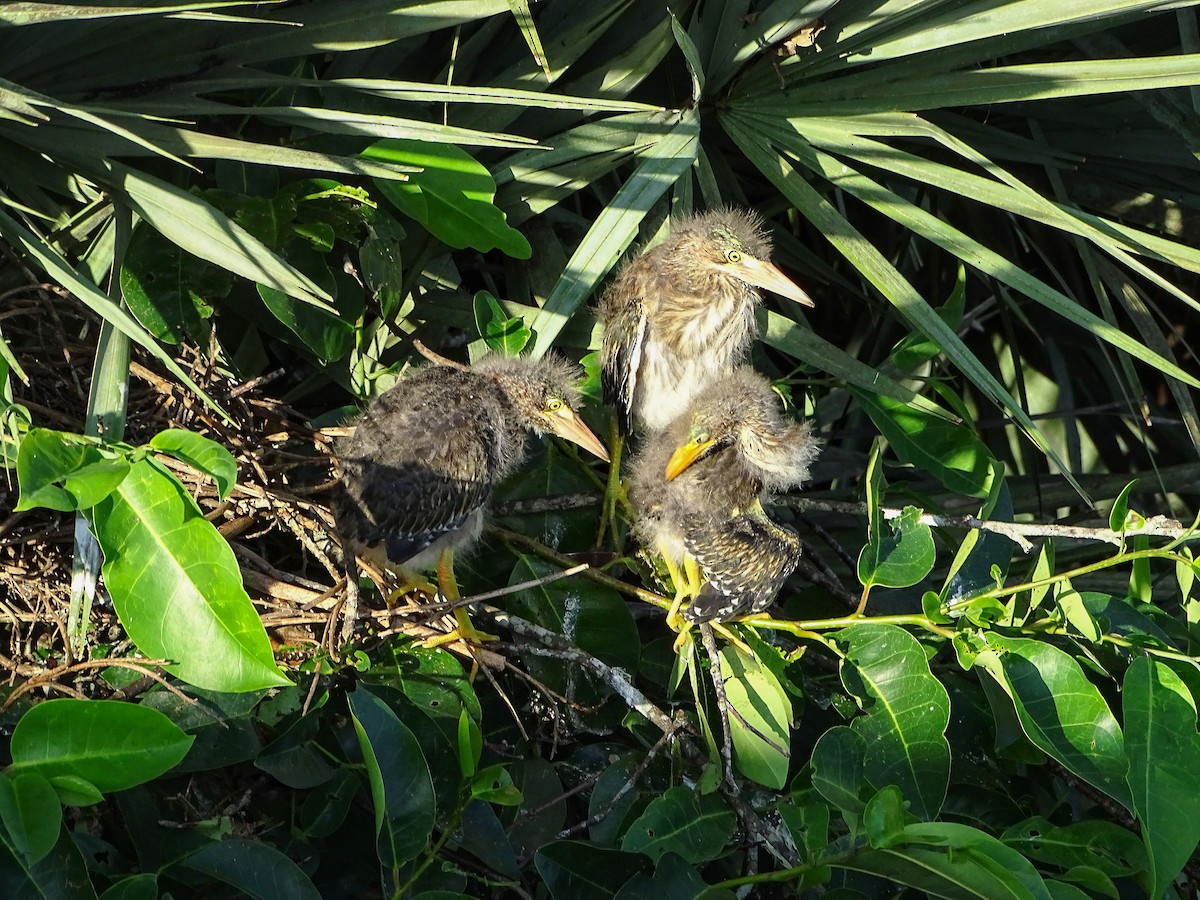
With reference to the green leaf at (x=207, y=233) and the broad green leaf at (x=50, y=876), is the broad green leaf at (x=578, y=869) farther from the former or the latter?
the green leaf at (x=207, y=233)

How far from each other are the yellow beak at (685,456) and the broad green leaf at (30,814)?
4.91ft

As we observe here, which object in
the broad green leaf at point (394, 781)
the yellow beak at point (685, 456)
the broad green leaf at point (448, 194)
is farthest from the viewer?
the yellow beak at point (685, 456)

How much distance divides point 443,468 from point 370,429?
0.19 m

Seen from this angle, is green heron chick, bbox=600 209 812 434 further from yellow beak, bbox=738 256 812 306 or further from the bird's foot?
the bird's foot

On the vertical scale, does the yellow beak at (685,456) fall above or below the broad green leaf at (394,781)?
above

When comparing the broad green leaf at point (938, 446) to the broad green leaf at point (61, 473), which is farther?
the broad green leaf at point (938, 446)

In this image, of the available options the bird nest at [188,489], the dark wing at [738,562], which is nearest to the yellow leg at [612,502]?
the dark wing at [738,562]

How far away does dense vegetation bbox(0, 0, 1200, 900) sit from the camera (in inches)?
76.4

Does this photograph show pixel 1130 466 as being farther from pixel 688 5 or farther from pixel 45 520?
pixel 45 520

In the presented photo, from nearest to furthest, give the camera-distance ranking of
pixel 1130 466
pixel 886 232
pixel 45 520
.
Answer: pixel 45 520
pixel 886 232
pixel 1130 466

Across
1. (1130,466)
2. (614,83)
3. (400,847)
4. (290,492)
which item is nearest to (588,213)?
(614,83)

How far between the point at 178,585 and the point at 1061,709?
1.55 metres

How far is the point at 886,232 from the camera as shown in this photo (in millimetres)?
3738

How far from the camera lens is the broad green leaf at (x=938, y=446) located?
2.82m
